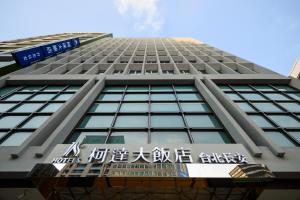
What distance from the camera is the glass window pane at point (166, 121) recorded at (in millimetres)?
9653

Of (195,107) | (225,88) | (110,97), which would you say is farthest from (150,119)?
(225,88)

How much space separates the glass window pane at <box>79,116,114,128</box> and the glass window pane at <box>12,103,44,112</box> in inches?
115

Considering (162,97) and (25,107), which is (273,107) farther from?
(25,107)

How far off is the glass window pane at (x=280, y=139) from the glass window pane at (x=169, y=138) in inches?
137

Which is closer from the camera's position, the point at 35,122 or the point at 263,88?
the point at 35,122

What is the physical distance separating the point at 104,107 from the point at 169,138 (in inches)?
173

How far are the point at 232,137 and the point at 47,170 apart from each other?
6661 mm

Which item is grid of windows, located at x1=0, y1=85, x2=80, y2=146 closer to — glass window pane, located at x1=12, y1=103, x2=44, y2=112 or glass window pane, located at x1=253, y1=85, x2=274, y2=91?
glass window pane, located at x1=12, y1=103, x2=44, y2=112

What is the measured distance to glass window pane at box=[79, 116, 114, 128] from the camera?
9695 millimetres

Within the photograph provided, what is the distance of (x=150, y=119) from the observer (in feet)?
33.0

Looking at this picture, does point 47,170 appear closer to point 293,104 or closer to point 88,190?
point 88,190

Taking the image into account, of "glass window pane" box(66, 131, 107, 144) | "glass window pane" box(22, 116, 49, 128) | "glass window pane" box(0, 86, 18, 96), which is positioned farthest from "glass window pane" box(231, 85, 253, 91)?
"glass window pane" box(0, 86, 18, 96)

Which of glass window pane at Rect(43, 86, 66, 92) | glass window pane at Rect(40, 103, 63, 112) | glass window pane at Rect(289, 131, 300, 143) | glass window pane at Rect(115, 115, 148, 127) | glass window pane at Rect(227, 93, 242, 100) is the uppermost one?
glass window pane at Rect(43, 86, 66, 92)

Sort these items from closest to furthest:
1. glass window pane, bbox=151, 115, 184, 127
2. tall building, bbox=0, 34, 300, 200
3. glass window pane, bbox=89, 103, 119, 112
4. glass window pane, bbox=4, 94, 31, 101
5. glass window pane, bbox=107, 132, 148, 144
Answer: tall building, bbox=0, 34, 300, 200 < glass window pane, bbox=107, 132, 148, 144 < glass window pane, bbox=151, 115, 184, 127 < glass window pane, bbox=89, 103, 119, 112 < glass window pane, bbox=4, 94, 31, 101
